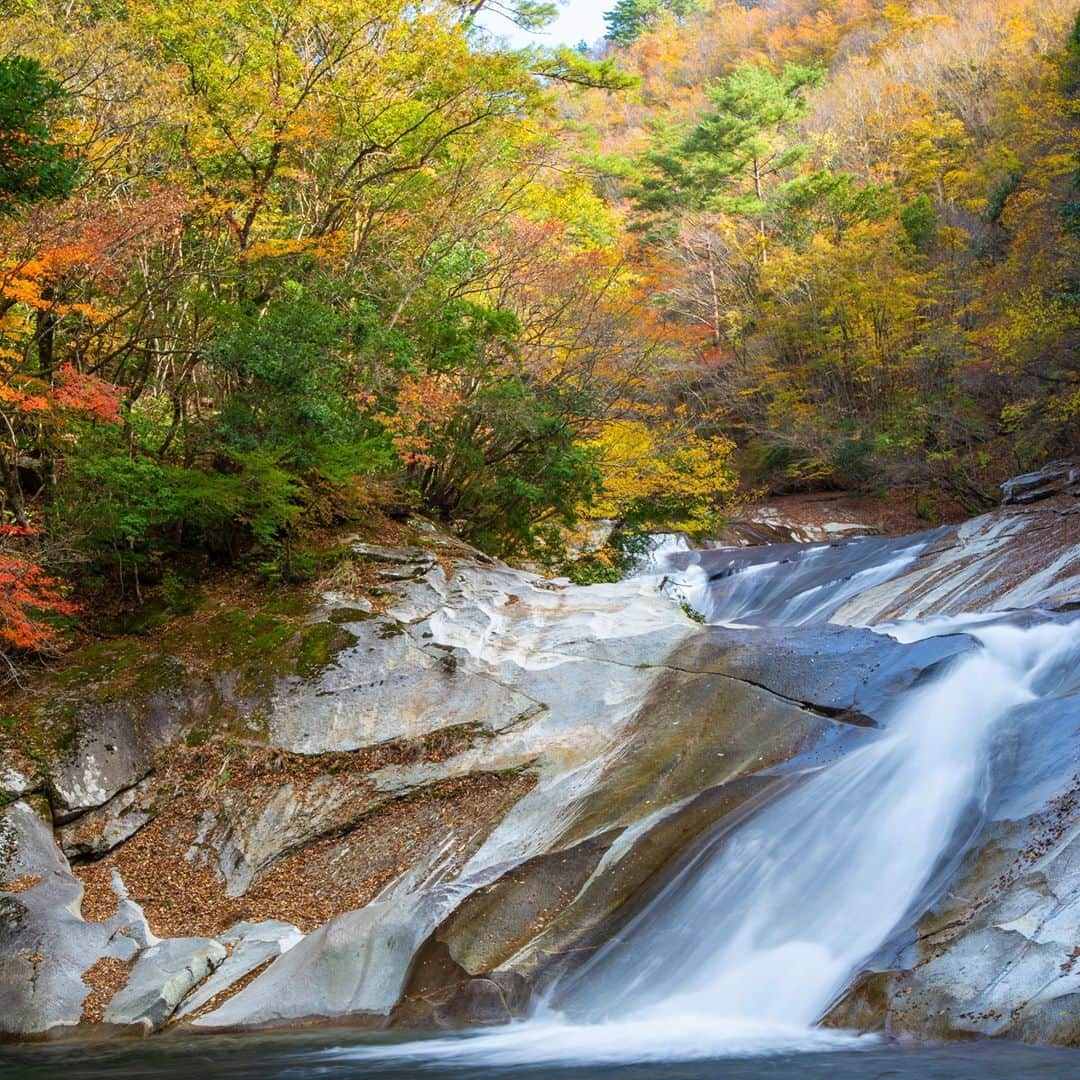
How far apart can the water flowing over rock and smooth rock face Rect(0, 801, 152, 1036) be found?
0.03 metres

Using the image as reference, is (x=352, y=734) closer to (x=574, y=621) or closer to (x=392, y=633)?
(x=392, y=633)

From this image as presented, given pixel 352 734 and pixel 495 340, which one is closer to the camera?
pixel 352 734

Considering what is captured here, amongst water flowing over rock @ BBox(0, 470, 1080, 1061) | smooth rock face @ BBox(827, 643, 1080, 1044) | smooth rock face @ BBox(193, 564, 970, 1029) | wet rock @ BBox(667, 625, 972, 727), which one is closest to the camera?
smooth rock face @ BBox(827, 643, 1080, 1044)

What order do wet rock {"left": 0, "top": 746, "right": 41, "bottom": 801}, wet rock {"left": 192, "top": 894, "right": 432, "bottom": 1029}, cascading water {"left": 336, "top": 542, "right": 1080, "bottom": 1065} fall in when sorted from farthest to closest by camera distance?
wet rock {"left": 0, "top": 746, "right": 41, "bottom": 801}, wet rock {"left": 192, "top": 894, "right": 432, "bottom": 1029}, cascading water {"left": 336, "top": 542, "right": 1080, "bottom": 1065}

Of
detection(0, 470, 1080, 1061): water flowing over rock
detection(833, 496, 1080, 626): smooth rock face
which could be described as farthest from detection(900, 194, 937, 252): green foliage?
detection(0, 470, 1080, 1061): water flowing over rock

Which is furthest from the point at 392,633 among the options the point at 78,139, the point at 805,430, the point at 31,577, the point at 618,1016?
the point at 805,430

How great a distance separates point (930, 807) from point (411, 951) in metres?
4.16

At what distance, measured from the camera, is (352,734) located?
10.7 metres

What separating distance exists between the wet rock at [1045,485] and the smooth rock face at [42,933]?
58.7ft

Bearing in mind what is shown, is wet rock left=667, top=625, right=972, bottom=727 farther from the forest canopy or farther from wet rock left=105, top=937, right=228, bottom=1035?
wet rock left=105, top=937, right=228, bottom=1035

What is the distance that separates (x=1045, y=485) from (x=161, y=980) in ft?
61.7

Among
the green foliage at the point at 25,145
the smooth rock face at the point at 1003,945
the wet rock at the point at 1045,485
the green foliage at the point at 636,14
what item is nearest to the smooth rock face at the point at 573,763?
the smooth rock face at the point at 1003,945

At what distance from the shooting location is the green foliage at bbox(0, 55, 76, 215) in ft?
25.0

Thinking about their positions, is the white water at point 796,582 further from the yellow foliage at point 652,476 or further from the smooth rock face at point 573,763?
the smooth rock face at point 573,763
